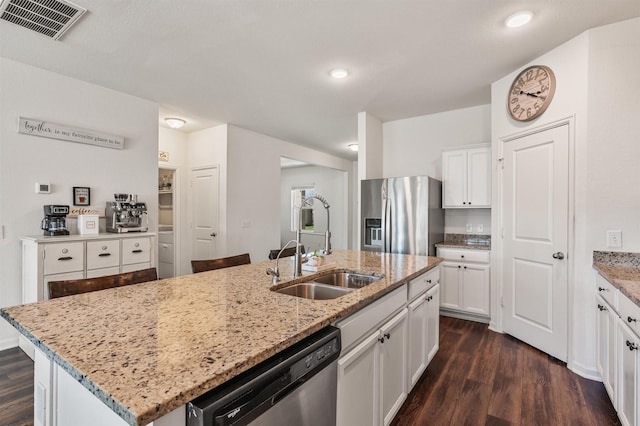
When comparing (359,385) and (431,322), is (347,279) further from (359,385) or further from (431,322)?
(431,322)

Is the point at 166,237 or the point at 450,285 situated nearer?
the point at 450,285

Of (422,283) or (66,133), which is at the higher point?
(66,133)

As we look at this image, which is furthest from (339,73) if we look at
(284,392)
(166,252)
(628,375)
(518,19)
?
(166,252)

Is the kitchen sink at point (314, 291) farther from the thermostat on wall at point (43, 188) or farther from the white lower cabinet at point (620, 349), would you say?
the thermostat on wall at point (43, 188)

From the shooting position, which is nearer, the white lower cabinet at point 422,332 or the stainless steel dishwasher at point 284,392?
the stainless steel dishwasher at point 284,392

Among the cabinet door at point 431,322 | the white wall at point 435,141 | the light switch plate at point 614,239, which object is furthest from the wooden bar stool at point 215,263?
the white wall at point 435,141

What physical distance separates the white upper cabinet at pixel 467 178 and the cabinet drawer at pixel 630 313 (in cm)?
206

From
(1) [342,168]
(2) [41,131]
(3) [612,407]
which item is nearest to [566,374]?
(3) [612,407]

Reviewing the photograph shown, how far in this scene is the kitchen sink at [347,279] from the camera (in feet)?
6.61

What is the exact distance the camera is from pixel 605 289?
208 cm

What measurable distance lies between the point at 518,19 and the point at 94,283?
319 centimetres

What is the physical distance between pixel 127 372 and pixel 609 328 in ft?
8.51

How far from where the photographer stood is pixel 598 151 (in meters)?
2.39

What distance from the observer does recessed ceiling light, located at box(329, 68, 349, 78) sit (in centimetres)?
304
